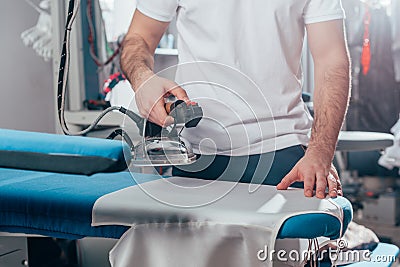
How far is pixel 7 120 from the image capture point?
2.23 metres

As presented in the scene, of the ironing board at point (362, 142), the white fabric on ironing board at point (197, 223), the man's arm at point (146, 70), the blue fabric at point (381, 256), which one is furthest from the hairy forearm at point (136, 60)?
the ironing board at point (362, 142)

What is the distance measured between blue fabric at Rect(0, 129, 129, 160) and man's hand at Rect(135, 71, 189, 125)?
0.08 m

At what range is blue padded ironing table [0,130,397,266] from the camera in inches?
37.5

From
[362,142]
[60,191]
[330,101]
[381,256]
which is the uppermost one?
[330,101]

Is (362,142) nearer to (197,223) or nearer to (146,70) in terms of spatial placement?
(146,70)

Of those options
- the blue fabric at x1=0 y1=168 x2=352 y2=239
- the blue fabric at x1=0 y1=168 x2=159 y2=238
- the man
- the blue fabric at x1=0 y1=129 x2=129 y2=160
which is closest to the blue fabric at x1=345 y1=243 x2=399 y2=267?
the man

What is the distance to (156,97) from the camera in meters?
1.01

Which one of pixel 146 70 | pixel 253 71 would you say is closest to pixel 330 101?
pixel 253 71

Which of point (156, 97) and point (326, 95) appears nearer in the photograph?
point (156, 97)

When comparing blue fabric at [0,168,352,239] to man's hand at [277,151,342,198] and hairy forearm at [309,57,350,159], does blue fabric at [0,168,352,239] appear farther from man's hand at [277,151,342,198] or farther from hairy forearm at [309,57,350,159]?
hairy forearm at [309,57,350,159]

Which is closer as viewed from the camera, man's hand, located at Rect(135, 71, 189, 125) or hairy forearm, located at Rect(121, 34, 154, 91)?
man's hand, located at Rect(135, 71, 189, 125)

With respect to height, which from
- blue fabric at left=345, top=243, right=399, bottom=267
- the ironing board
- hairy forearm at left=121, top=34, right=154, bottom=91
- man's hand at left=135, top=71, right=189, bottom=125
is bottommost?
blue fabric at left=345, top=243, right=399, bottom=267

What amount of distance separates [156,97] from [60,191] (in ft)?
0.80

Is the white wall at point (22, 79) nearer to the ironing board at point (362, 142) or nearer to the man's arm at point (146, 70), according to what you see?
the man's arm at point (146, 70)
